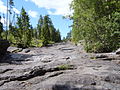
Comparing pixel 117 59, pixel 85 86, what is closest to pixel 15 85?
pixel 85 86

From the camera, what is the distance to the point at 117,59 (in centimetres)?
1355

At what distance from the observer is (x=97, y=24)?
2044 centimetres

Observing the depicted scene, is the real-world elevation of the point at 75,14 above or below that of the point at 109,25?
above

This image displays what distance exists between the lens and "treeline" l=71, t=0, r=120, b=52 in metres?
19.3

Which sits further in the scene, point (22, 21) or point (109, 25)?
point (22, 21)

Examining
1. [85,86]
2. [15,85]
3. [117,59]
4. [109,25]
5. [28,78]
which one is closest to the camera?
[85,86]

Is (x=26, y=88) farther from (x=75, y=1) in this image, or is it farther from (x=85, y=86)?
(x=75, y=1)

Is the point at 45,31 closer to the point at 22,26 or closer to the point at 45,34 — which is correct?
the point at 45,34

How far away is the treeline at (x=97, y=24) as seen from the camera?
19328 millimetres

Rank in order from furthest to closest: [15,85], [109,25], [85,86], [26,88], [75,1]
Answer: [75,1] → [109,25] → [15,85] → [26,88] → [85,86]

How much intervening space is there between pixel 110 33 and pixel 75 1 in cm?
601

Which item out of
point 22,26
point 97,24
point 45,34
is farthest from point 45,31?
point 97,24

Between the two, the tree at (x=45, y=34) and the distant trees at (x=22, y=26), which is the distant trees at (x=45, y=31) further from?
the distant trees at (x=22, y=26)

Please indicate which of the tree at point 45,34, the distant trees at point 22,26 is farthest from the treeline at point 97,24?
the distant trees at point 22,26
